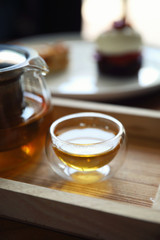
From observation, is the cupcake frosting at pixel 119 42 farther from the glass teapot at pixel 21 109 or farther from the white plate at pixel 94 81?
the glass teapot at pixel 21 109

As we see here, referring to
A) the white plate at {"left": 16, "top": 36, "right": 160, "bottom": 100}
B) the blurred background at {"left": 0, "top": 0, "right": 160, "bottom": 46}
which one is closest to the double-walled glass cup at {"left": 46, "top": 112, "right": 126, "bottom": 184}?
the white plate at {"left": 16, "top": 36, "right": 160, "bottom": 100}

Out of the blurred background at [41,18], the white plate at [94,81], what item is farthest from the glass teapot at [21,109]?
the blurred background at [41,18]

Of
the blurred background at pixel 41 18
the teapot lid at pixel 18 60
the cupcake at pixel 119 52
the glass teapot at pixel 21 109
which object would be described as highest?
the teapot lid at pixel 18 60

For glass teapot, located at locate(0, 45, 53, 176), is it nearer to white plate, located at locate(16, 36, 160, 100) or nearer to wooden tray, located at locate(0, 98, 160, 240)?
wooden tray, located at locate(0, 98, 160, 240)

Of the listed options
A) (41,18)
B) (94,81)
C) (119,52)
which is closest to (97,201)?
(94,81)

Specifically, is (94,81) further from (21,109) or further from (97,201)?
(97,201)

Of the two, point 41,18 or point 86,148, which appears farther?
point 41,18

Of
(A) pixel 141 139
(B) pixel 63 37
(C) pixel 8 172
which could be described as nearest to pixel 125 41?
(B) pixel 63 37
